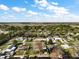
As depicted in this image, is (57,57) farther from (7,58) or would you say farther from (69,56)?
(7,58)

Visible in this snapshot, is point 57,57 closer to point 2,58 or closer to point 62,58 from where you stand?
point 62,58

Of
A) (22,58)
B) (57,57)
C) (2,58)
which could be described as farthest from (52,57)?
(2,58)

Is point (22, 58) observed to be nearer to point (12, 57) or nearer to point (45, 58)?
point (12, 57)

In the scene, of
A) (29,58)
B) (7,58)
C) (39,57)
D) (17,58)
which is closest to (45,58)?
(39,57)

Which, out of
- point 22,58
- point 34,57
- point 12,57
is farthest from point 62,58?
point 12,57

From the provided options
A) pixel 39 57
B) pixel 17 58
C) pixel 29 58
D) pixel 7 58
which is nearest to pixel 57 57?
pixel 39 57

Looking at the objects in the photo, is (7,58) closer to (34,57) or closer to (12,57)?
(12,57)
